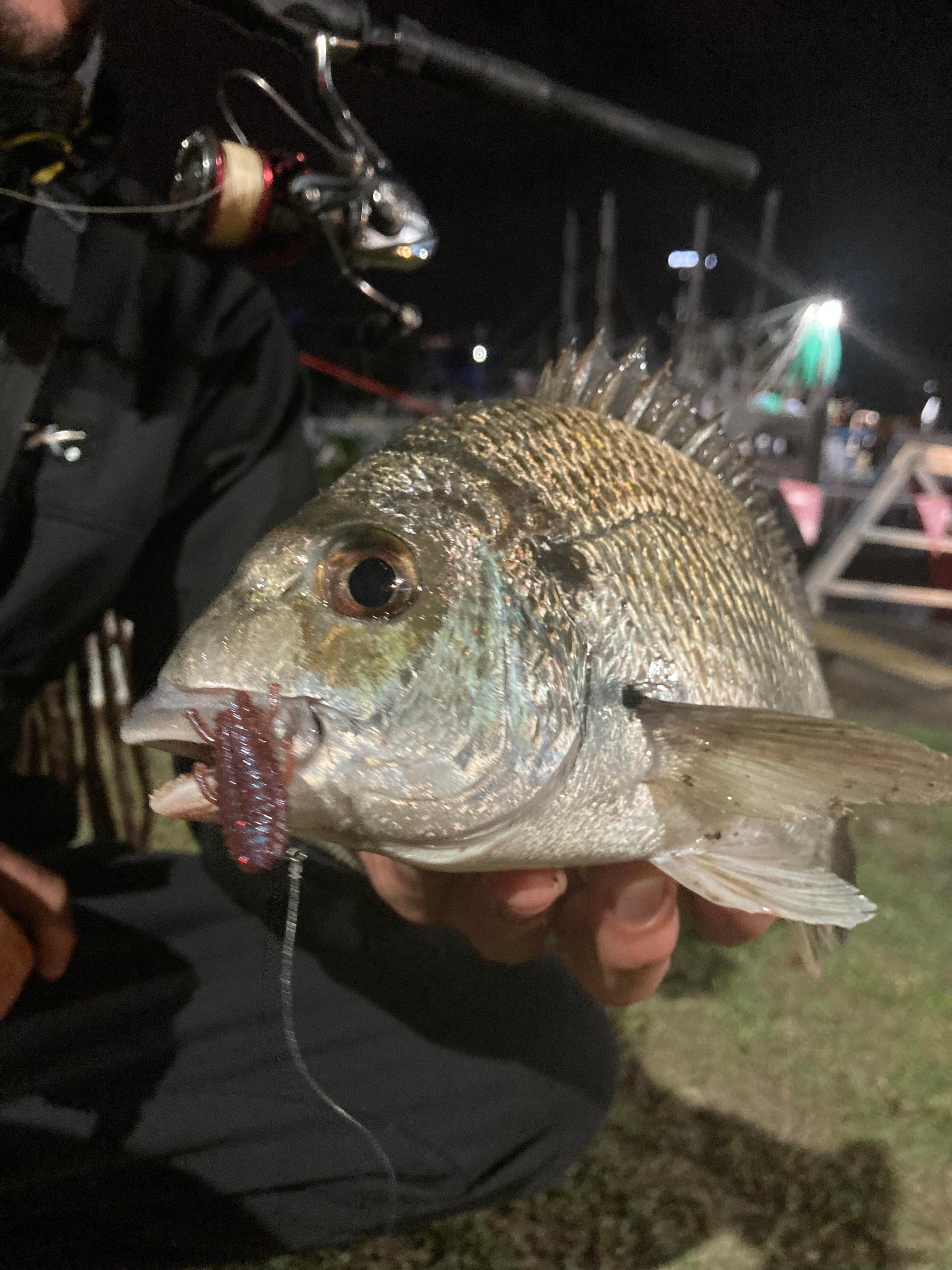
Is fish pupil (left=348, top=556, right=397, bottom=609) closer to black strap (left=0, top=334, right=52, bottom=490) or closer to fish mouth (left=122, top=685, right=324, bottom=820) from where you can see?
fish mouth (left=122, top=685, right=324, bottom=820)

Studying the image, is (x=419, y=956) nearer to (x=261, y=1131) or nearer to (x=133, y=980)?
(x=261, y=1131)

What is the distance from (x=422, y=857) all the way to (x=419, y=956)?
920mm

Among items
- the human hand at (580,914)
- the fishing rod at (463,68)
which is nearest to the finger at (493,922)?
the human hand at (580,914)

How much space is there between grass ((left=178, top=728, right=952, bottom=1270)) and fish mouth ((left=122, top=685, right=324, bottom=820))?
1018 mm

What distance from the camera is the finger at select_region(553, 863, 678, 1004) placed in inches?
37.7

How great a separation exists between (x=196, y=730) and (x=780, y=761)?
1.71 ft

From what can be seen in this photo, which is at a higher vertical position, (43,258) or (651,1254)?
(43,258)

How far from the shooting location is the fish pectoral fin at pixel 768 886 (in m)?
0.80

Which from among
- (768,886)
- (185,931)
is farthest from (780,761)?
(185,931)

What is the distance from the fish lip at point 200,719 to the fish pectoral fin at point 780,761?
0.32 meters

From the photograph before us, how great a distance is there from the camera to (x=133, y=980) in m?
1.34

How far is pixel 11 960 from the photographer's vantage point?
1011 millimetres

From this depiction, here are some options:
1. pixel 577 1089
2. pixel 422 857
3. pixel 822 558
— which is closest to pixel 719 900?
pixel 422 857

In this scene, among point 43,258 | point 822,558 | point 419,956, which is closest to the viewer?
point 43,258
